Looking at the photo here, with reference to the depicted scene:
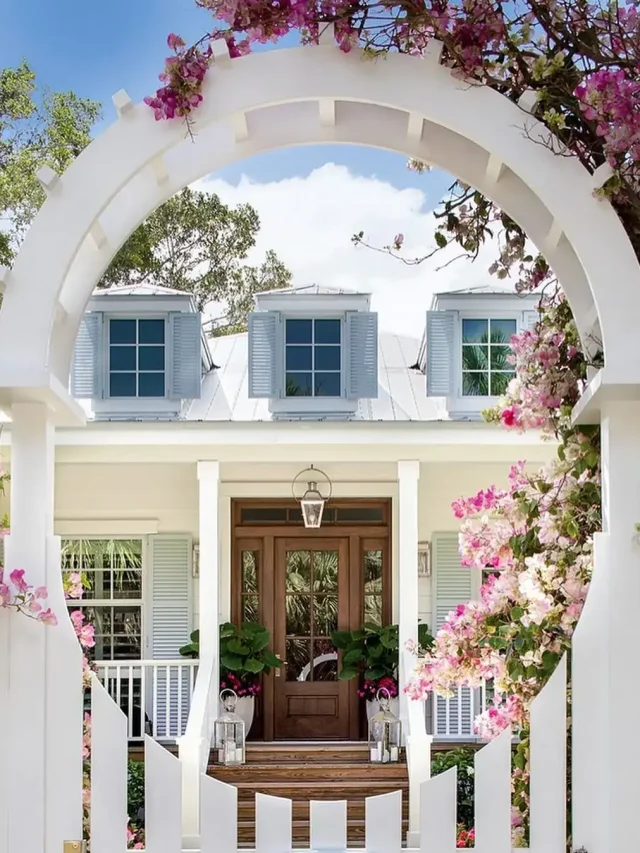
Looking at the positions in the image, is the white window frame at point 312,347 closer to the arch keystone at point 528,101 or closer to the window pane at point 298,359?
the window pane at point 298,359

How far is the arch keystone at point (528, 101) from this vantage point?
8.02ft

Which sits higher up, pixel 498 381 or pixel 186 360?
pixel 186 360

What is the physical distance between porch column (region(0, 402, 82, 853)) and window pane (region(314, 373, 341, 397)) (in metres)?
6.77

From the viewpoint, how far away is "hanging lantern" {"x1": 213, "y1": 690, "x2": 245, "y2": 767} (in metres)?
8.19

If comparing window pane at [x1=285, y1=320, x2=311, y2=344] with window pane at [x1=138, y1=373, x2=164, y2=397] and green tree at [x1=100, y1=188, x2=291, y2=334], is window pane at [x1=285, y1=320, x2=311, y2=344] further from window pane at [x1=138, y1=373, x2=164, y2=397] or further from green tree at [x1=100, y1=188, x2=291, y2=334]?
green tree at [x1=100, y1=188, x2=291, y2=334]

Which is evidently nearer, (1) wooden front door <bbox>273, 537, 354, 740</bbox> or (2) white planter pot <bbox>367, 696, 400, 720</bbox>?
(2) white planter pot <bbox>367, 696, 400, 720</bbox>

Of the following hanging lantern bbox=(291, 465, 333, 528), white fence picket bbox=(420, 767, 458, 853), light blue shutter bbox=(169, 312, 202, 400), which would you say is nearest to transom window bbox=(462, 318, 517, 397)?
hanging lantern bbox=(291, 465, 333, 528)

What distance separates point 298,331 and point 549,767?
718cm

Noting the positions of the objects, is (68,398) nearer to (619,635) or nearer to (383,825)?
(383,825)

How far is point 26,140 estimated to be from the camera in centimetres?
1711

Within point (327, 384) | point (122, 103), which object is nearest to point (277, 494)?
point (327, 384)

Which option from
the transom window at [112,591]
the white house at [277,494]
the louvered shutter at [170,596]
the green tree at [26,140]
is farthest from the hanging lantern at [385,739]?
the green tree at [26,140]

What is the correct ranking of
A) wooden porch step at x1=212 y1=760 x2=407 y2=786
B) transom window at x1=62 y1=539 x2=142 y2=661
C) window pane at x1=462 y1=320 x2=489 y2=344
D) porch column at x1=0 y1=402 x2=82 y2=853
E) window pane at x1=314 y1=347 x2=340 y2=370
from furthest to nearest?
transom window at x1=62 y1=539 x2=142 y2=661
window pane at x1=462 y1=320 x2=489 y2=344
window pane at x1=314 y1=347 x2=340 y2=370
wooden porch step at x1=212 y1=760 x2=407 y2=786
porch column at x1=0 y1=402 x2=82 y2=853

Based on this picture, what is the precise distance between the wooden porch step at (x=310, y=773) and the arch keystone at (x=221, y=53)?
6589mm
